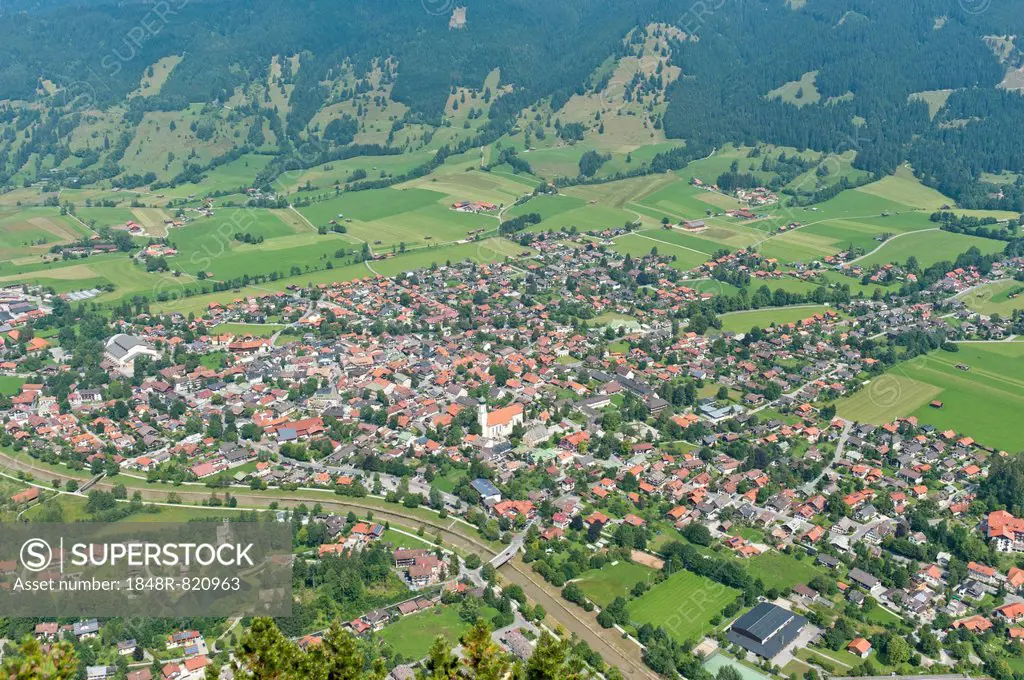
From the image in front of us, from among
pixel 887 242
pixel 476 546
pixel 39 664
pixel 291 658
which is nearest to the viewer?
pixel 39 664

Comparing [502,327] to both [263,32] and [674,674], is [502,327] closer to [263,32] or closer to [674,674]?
[674,674]

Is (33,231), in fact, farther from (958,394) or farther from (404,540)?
(958,394)

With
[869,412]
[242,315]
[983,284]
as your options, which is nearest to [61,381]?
Result: [242,315]

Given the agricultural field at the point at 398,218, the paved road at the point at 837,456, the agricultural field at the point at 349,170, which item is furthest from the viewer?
the agricultural field at the point at 349,170

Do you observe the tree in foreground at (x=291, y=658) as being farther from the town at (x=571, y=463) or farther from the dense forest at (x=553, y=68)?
the dense forest at (x=553, y=68)

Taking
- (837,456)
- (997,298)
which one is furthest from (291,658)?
(997,298)

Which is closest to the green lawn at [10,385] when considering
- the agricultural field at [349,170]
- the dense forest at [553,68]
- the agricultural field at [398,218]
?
the agricultural field at [398,218]
